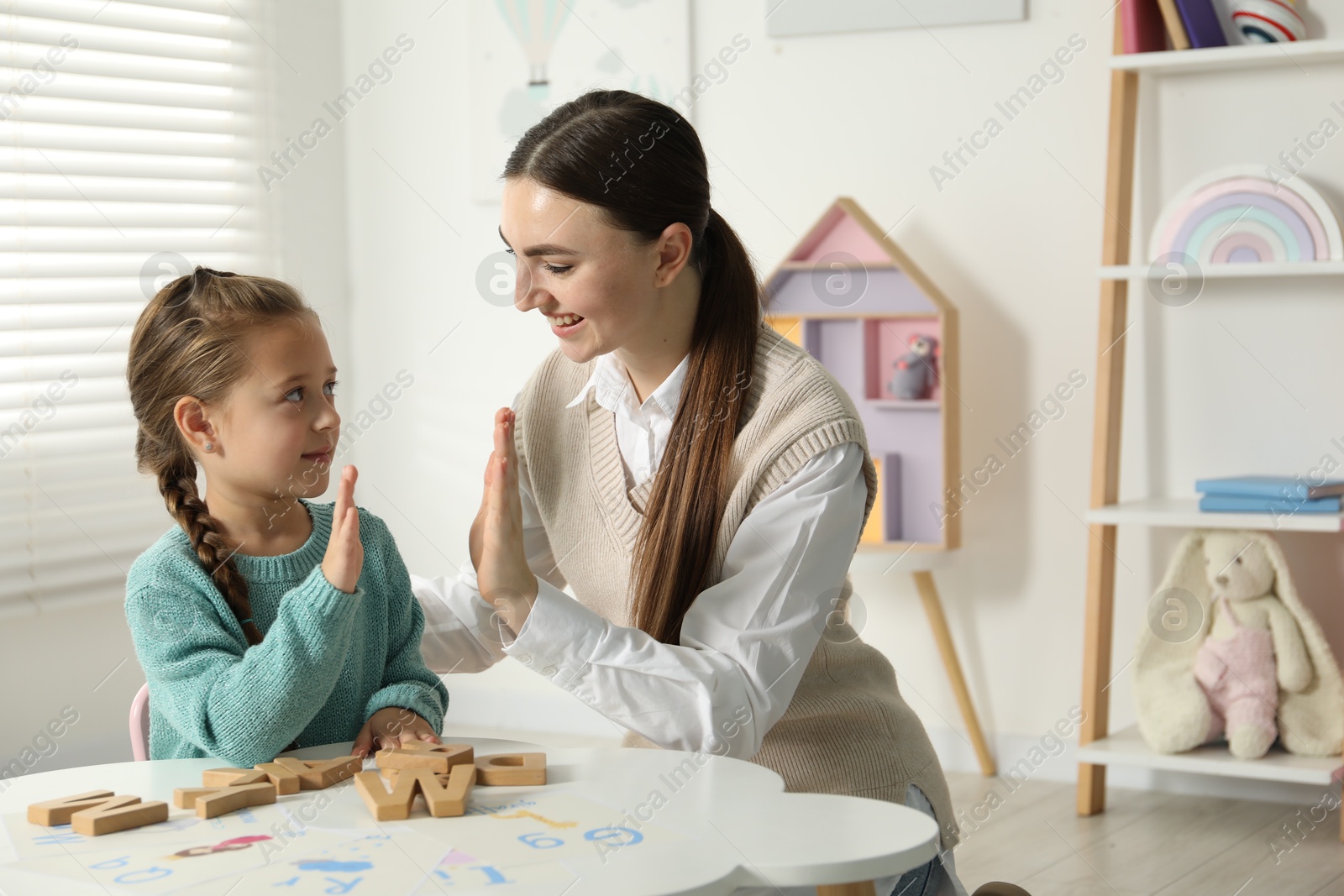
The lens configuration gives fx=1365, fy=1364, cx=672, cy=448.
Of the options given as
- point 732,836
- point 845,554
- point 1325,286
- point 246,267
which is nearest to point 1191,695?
point 1325,286

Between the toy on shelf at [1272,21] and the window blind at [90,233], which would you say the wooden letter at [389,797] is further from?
the toy on shelf at [1272,21]

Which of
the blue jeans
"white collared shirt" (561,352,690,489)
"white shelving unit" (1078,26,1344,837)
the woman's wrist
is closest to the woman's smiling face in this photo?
"white collared shirt" (561,352,690,489)

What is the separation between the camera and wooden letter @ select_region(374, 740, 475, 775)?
1105 millimetres

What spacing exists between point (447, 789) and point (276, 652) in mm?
232

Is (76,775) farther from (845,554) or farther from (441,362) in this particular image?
(441,362)

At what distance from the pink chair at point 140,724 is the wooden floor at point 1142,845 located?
4.80 feet

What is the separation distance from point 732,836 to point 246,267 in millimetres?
2908

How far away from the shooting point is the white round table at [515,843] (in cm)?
89

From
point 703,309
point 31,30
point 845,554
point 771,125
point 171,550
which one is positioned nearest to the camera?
point 171,550

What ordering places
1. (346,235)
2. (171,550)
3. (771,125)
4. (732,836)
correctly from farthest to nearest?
1. (346,235)
2. (771,125)
3. (171,550)
4. (732,836)

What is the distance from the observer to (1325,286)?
8.79ft

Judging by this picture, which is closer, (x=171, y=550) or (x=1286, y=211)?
(x=171, y=550)

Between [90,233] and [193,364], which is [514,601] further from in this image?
[90,233]

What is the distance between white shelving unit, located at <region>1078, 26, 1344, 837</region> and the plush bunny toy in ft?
0.17
